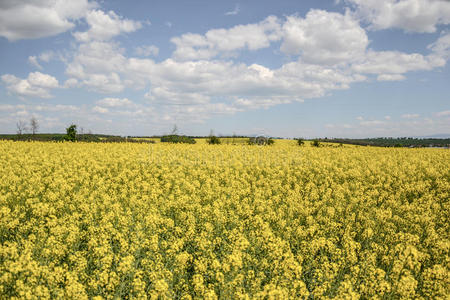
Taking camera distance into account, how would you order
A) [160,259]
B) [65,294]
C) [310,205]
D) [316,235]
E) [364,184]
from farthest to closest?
[364,184]
[310,205]
[316,235]
[160,259]
[65,294]

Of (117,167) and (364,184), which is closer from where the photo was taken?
(364,184)

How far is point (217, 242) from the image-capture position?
7.75 metres

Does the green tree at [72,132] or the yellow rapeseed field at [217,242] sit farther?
the green tree at [72,132]

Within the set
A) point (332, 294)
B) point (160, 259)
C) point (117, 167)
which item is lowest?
point (332, 294)

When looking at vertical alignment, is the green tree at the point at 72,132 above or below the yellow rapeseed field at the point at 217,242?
above

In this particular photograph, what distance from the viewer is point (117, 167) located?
18016mm

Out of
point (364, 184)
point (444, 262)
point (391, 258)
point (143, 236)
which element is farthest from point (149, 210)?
point (364, 184)

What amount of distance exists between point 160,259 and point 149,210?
12.2 ft

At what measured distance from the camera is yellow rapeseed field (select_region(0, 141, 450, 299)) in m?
5.88

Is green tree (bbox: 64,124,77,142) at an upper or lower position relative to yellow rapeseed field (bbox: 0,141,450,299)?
upper

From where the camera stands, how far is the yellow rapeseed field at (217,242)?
232 inches

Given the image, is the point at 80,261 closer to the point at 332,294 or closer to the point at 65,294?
the point at 65,294

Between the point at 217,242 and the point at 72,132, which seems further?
the point at 72,132

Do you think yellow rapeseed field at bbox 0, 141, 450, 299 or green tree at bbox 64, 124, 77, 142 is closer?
yellow rapeseed field at bbox 0, 141, 450, 299
